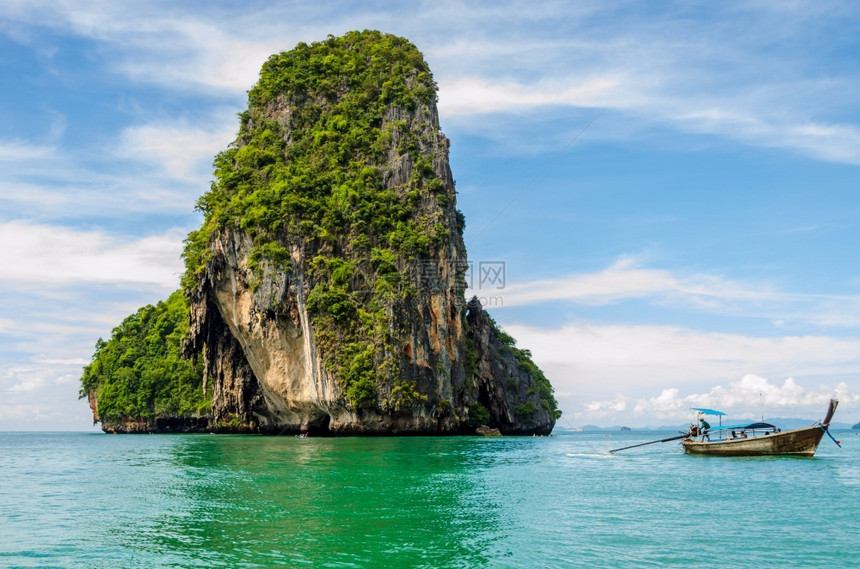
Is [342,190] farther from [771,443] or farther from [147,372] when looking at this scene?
[147,372]

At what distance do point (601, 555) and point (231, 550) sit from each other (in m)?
6.51

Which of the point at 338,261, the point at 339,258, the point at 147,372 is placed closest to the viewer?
the point at 338,261

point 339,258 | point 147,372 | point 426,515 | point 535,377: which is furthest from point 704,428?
point 147,372

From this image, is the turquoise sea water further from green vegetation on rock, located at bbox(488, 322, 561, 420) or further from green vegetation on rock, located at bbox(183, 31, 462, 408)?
green vegetation on rock, located at bbox(488, 322, 561, 420)

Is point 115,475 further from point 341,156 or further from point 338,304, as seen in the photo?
point 341,156

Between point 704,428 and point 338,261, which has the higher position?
point 338,261

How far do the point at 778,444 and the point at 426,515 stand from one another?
796 inches

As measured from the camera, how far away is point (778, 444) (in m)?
29.0

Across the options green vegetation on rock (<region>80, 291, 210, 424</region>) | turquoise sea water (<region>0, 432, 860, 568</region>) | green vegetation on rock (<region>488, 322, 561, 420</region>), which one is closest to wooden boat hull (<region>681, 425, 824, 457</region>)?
turquoise sea water (<region>0, 432, 860, 568</region>)

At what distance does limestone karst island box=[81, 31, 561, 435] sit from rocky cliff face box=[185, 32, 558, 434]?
0.10 m

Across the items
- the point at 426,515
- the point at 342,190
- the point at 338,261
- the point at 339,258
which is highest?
the point at 342,190

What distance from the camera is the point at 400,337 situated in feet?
140

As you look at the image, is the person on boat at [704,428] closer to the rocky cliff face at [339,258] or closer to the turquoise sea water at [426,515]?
the turquoise sea water at [426,515]

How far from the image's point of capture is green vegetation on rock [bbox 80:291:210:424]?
65812 mm
